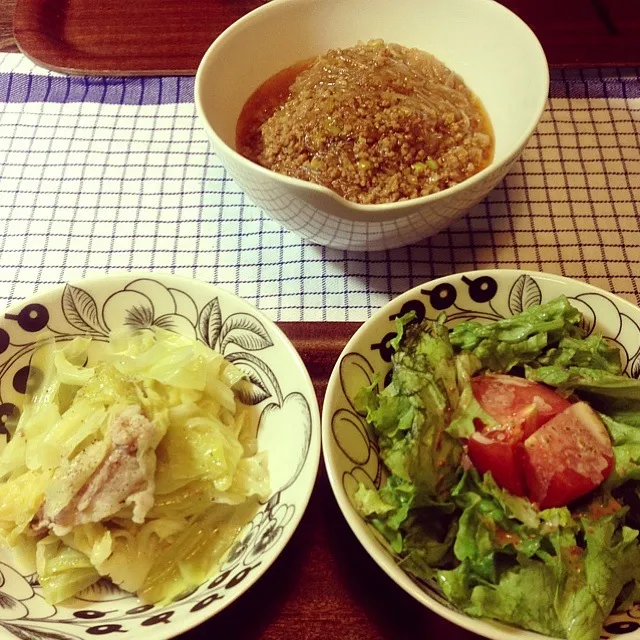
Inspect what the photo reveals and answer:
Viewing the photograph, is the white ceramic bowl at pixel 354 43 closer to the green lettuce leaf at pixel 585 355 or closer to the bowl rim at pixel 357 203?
the bowl rim at pixel 357 203

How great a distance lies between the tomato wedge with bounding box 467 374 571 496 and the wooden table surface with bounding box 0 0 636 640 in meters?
0.34

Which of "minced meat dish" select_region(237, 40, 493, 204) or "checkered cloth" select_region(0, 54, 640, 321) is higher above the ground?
"minced meat dish" select_region(237, 40, 493, 204)

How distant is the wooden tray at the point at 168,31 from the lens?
8.17ft

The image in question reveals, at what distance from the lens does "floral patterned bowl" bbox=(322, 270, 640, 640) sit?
4.02 ft

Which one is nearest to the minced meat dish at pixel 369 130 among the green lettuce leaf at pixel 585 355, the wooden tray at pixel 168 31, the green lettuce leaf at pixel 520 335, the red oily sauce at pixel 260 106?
the red oily sauce at pixel 260 106

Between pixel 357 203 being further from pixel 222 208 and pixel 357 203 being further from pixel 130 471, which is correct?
pixel 130 471

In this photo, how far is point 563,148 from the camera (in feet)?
7.59

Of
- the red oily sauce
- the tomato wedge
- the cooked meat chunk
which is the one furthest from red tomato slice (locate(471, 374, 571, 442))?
the red oily sauce

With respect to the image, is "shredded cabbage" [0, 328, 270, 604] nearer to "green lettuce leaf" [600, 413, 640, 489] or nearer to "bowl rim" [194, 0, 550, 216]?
"bowl rim" [194, 0, 550, 216]

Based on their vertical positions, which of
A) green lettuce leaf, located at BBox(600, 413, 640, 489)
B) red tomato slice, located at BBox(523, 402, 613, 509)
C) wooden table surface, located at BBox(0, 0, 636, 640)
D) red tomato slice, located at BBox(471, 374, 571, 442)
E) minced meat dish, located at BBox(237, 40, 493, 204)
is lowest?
wooden table surface, located at BBox(0, 0, 636, 640)

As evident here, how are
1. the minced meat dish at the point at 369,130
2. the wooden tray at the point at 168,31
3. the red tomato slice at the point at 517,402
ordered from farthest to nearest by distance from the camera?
the wooden tray at the point at 168,31, the minced meat dish at the point at 369,130, the red tomato slice at the point at 517,402

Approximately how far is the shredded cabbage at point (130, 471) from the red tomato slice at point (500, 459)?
1.64ft

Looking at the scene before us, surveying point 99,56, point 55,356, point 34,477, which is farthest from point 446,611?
point 99,56

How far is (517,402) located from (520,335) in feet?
0.63
